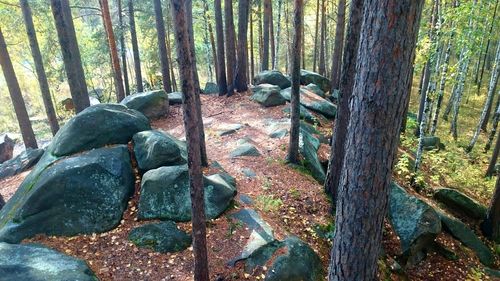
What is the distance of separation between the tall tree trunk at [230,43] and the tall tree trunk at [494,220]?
11.8m

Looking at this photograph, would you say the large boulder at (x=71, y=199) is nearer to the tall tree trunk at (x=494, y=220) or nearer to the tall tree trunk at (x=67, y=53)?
the tall tree trunk at (x=67, y=53)

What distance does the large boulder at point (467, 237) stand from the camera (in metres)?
8.77

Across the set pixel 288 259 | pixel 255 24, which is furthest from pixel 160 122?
pixel 255 24

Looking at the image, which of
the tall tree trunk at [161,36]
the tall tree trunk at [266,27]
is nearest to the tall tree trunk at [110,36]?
the tall tree trunk at [161,36]

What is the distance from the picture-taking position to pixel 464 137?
829 inches

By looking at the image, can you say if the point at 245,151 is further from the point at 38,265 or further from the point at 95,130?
the point at 38,265

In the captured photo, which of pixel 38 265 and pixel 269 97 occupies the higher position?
pixel 269 97

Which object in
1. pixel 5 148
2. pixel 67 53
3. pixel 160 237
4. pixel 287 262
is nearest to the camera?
pixel 287 262

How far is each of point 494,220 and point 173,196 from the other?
9.38 meters

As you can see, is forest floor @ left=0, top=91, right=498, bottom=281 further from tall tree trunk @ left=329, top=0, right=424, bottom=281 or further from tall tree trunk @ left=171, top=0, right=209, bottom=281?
tall tree trunk @ left=329, top=0, right=424, bottom=281

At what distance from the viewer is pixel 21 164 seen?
1209cm

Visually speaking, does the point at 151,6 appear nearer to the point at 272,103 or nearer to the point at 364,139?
the point at 272,103

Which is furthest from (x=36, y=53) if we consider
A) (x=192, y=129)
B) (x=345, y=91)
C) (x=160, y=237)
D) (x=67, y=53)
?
(x=345, y=91)

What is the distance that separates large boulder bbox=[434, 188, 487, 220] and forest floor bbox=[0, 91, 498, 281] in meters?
1.25
